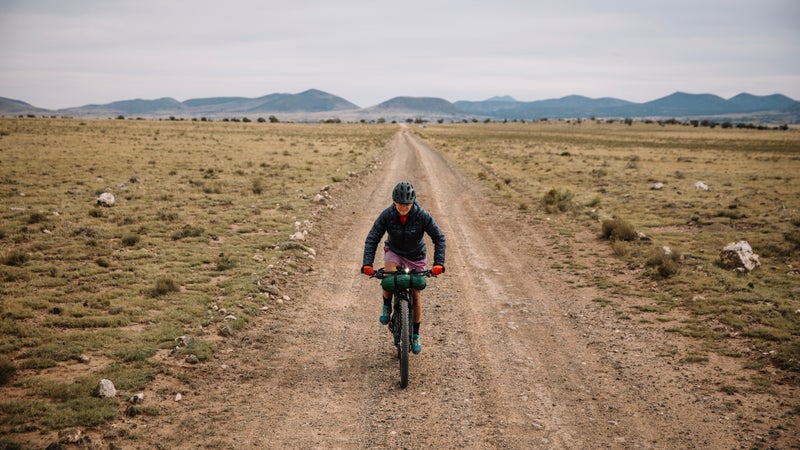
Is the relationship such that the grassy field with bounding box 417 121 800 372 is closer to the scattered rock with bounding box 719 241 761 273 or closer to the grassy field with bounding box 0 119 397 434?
the scattered rock with bounding box 719 241 761 273

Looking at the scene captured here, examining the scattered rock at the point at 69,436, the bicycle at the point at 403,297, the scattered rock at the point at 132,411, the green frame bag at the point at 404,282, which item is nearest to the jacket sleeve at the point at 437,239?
the bicycle at the point at 403,297

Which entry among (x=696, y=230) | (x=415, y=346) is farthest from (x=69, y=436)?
(x=696, y=230)

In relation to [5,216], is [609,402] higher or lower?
lower

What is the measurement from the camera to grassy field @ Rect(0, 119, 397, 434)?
7.03 metres

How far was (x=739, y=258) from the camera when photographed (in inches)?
507

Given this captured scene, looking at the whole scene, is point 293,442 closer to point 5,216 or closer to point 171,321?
point 171,321

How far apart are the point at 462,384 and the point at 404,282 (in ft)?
5.81

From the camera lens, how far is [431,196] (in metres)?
24.1

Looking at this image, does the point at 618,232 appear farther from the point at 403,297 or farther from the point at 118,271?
the point at 118,271

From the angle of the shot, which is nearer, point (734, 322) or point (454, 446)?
point (454, 446)

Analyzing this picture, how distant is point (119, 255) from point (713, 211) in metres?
22.5

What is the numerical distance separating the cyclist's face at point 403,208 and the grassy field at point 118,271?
4.04 m

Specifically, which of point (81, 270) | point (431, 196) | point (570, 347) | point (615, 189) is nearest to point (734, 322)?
point (570, 347)

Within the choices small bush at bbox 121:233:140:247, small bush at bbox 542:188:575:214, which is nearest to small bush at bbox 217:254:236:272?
small bush at bbox 121:233:140:247
